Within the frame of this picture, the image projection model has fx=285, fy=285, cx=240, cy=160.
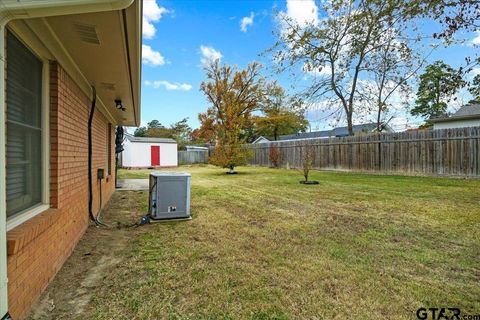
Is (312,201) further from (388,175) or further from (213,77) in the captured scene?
(213,77)

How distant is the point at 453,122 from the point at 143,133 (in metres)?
44.6

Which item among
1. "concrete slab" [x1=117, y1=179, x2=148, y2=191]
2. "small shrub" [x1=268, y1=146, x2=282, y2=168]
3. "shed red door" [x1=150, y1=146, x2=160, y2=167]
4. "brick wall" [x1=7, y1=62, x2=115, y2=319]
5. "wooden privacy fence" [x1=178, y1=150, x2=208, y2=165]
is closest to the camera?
"brick wall" [x1=7, y1=62, x2=115, y2=319]

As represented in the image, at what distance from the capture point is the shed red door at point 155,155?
80.4 ft

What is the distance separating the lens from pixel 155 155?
973 inches

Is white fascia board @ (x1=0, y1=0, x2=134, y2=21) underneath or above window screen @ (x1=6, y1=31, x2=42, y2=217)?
above

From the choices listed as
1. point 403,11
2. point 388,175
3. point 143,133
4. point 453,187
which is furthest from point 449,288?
point 143,133

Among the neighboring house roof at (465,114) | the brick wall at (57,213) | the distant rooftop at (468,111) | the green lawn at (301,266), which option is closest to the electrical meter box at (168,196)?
the green lawn at (301,266)

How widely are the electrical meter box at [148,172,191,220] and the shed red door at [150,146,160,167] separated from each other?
20.2 m

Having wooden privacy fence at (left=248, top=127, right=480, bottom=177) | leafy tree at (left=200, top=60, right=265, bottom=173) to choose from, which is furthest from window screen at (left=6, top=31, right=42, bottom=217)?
leafy tree at (left=200, top=60, right=265, bottom=173)

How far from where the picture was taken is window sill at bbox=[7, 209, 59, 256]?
1854mm

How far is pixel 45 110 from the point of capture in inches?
114

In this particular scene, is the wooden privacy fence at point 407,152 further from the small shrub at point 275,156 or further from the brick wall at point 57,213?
the brick wall at point 57,213

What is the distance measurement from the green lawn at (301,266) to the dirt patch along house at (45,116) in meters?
0.67

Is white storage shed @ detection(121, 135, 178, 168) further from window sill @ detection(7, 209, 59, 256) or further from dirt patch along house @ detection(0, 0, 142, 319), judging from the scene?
window sill @ detection(7, 209, 59, 256)
